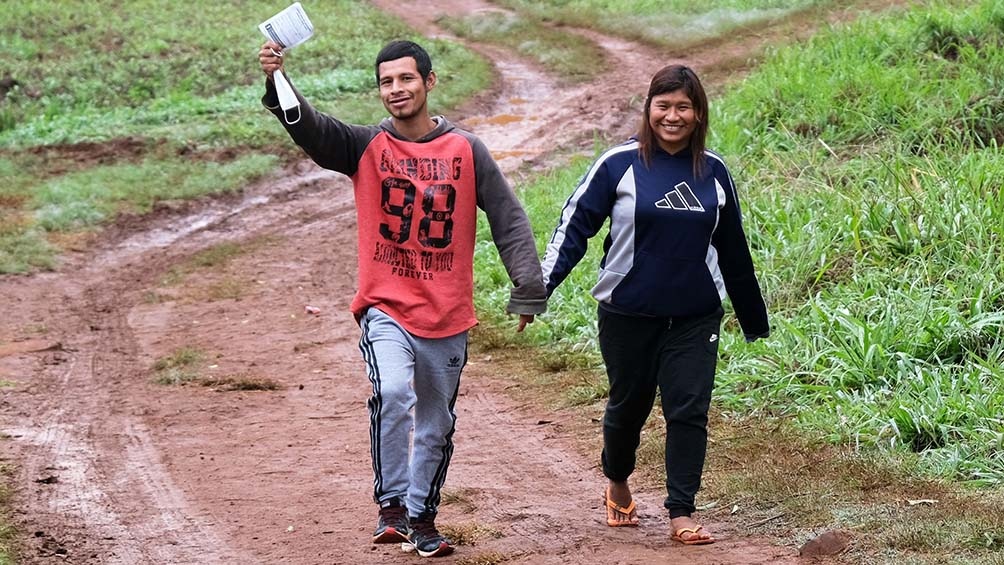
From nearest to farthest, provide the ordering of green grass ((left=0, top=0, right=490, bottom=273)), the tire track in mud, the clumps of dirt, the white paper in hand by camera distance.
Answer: the white paper in hand, the tire track in mud, green grass ((left=0, top=0, right=490, bottom=273)), the clumps of dirt

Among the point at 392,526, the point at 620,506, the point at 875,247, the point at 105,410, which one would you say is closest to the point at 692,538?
the point at 620,506

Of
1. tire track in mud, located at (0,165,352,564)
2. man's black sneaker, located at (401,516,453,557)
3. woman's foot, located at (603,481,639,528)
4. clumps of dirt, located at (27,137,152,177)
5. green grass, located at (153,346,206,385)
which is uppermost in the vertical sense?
clumps of dirt, located at (27,137,152,177)

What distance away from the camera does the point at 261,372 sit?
8570 mm

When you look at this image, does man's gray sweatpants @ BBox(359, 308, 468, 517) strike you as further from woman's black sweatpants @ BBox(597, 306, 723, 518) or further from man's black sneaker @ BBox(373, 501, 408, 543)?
woman's black sweatpants @ BBox(597, 306, 723, 518)

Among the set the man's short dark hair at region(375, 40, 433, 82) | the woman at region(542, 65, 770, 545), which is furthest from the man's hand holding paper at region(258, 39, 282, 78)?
the woman at region(542, 65, 770, 545)

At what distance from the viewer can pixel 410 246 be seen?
176 inches

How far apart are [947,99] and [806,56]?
291 centimetres

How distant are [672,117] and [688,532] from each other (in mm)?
1459

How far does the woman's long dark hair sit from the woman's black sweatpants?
55cm

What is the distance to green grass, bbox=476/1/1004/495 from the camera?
598 centimetres

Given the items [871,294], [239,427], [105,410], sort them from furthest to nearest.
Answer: [105,410] → [871,294] → [239,427]

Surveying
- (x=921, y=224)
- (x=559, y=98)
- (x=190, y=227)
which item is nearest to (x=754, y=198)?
(x=921, y=224)

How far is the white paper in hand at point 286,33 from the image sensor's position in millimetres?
4340

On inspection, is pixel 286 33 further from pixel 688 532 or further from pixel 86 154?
A: pixel 86 154
